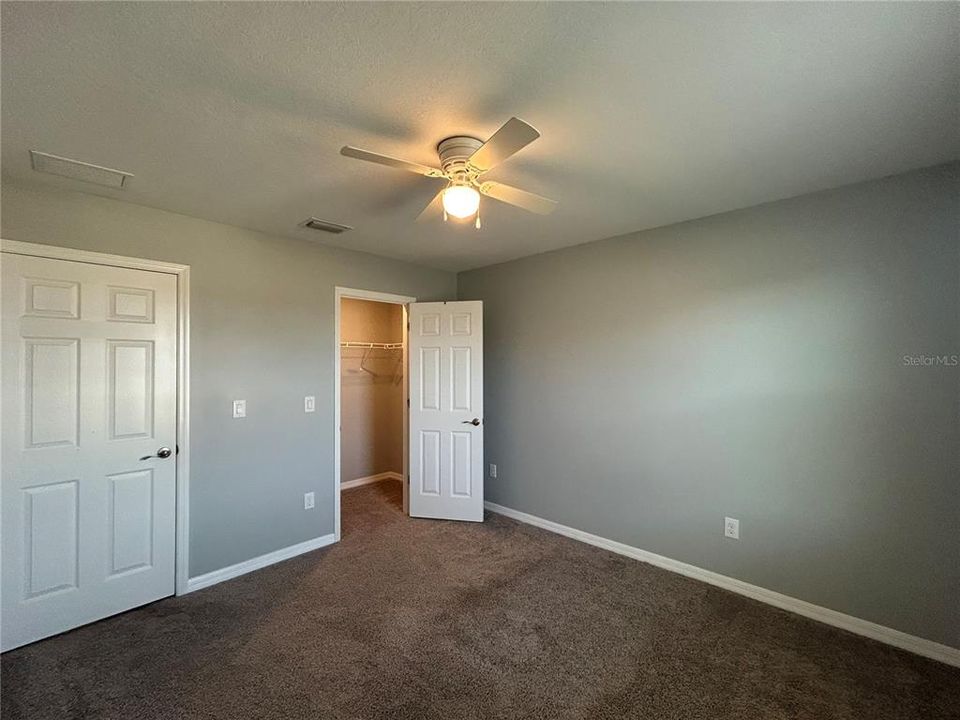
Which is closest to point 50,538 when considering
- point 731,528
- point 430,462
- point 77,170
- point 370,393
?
point 77,170

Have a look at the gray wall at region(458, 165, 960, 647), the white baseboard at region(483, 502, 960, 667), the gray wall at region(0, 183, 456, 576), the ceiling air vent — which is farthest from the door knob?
the white baseboard at region(483, 502, 960, 667)

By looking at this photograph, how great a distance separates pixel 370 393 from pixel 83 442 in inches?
119

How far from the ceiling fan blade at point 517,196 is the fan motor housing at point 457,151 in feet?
0.54

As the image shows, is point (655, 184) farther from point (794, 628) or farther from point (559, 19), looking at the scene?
point (794, 628)

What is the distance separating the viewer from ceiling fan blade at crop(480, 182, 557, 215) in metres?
1.88

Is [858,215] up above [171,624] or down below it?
above

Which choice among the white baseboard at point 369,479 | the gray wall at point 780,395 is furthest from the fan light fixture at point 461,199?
the white baseboard at point 369,479

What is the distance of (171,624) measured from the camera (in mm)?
2373

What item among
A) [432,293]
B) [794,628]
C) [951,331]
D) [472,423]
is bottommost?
[794,628]

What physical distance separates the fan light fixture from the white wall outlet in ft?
8.34

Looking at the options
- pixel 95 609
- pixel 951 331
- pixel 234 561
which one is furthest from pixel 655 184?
pixel 95 609

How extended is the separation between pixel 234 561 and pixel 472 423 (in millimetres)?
2064

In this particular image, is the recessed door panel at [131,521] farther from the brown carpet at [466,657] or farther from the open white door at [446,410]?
the open white door at [446,410]

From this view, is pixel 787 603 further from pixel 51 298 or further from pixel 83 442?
pixel 51 298
